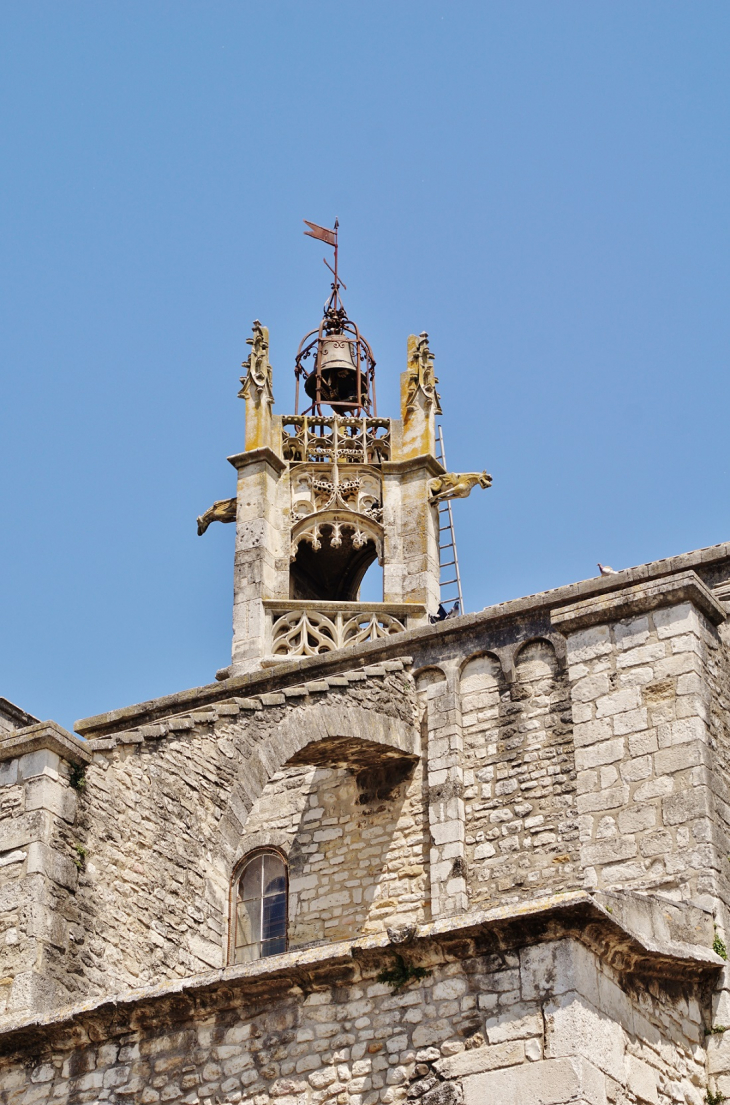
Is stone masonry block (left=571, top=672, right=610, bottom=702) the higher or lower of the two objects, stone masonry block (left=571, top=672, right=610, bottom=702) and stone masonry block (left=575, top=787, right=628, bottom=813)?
the higher

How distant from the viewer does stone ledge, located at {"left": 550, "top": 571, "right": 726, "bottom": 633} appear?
462 inches

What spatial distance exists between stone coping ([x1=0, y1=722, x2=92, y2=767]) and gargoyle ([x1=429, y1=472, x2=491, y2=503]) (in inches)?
401

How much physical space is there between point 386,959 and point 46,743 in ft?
15.0

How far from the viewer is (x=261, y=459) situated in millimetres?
22766

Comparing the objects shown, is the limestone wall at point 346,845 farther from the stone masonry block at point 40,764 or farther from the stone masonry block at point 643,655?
the stone masonry block at point 643,655

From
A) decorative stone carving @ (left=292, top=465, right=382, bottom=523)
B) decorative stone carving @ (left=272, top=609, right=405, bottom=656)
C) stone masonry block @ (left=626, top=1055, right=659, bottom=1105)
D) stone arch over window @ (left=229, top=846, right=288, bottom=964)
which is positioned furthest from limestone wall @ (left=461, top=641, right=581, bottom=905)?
decorative stone carving @ (left=292, top=465, right=382, bottom=523)

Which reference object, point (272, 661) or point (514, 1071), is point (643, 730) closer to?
point (514, 1071)

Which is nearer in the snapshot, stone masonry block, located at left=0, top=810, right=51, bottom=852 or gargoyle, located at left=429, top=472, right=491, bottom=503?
stone masonry block, located at left=0, top=810, right=51, bottom=852

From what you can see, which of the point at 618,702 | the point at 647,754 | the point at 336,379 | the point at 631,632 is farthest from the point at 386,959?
the point at 336,379

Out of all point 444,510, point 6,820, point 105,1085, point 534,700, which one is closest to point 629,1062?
point 105,1085

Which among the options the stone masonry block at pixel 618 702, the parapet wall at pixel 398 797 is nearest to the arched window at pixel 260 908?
the parapet wall at pixel 398 797

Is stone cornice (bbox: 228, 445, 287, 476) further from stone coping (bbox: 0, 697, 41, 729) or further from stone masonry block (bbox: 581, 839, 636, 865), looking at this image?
stone masonry block (bbox: 581, 839, 636, 865)

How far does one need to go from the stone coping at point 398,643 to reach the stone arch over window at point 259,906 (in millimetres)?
1477

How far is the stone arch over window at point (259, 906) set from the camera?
14141 millimetres
